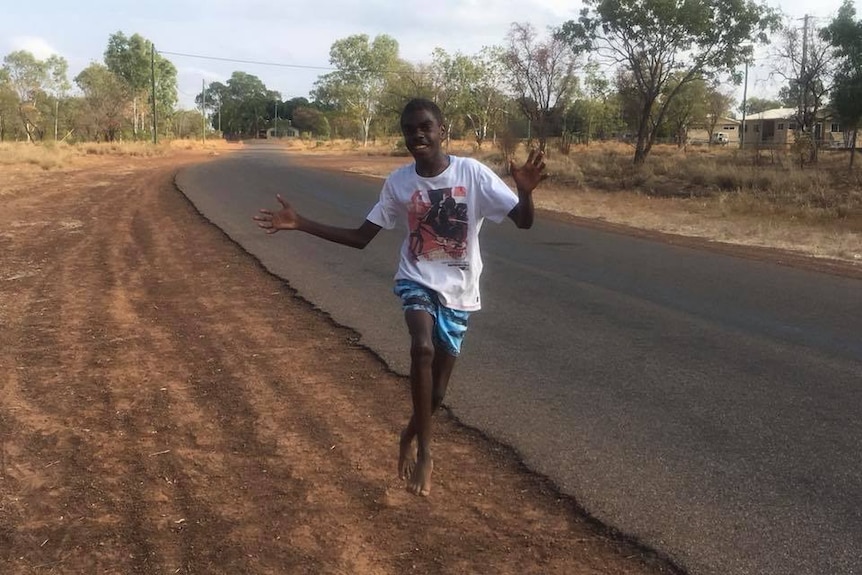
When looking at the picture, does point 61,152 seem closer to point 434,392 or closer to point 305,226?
point 305,226

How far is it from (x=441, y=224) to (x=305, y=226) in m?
0.64

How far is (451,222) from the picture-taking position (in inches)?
131

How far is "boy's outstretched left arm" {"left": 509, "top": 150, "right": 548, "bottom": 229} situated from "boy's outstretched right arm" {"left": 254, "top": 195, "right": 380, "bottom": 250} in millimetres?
695

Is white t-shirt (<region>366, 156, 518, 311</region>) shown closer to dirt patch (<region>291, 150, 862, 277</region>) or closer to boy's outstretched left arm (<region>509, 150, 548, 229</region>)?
boy's outstretched left arm (<region>509, 150, 548, 229</region>)

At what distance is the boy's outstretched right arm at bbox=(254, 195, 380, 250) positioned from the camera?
355 centimetres

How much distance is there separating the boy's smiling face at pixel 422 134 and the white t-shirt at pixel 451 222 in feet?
0.31

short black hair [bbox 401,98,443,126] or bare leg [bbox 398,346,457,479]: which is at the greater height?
short black hair [bbox 401,98,443,126]

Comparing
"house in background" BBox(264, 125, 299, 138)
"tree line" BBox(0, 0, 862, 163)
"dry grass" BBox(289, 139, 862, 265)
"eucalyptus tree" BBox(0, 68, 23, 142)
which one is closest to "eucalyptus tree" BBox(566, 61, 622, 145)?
"tree line" BBox(0, 0, 862, 163)

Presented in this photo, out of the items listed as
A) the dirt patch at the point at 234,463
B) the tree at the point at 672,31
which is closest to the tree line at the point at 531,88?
the tree at the point at 672,31

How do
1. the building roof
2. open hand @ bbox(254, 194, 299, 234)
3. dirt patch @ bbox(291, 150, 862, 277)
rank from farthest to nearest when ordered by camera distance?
1. the building roof
2. dirt patch @ bbox(291, 150, 862, 277)
3. open hand @ bbox(254, 194, 299, 234)

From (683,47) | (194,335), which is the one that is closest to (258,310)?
(194,335)

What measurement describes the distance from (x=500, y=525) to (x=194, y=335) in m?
3.82

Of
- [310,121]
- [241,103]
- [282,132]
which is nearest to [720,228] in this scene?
[310,121]

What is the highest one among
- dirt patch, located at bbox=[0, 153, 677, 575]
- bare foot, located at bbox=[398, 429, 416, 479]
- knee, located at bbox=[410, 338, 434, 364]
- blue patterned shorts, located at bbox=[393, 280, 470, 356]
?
blue patterned shorts, located at bbox=[393, 280, 470, 356]
